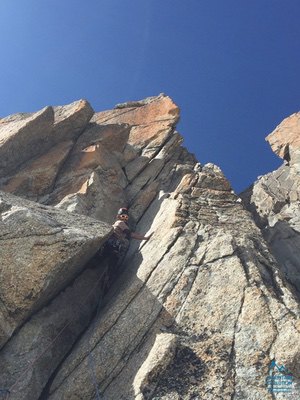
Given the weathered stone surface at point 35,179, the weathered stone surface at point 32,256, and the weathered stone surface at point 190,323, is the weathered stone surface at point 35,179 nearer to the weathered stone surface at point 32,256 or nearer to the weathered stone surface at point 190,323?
the weathered stone surface at point 32,256

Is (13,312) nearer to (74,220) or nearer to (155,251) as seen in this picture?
(74,220)

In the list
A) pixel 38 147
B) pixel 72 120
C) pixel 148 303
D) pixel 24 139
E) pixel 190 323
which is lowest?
pixel 190 323

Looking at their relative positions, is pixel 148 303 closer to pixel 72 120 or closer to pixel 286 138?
pixel 72 120

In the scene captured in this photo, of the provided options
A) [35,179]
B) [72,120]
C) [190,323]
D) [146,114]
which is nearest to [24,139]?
[35,179]

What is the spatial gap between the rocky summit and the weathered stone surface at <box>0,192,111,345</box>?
0.04 m

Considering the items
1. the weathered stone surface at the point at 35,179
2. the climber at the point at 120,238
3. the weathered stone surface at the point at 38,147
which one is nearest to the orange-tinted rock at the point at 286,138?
the weathered stone surface at the point at 38,147

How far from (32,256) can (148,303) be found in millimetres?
4337

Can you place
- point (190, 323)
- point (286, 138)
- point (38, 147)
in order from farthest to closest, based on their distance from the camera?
point (286, 138) → point (38, 147) → point (190, 323)

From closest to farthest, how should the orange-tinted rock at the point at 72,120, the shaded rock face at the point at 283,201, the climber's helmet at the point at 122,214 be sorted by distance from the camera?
the climber's helmet at the point at 122,214, the shaded rock face at the point at 283,201, the orange-tinted rock at the point at 72,120

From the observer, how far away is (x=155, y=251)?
18047 millimetres

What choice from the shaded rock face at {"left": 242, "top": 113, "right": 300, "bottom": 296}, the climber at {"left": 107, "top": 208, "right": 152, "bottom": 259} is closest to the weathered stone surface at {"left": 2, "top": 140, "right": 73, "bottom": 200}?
the climber at {"left": 107, "top": 208, "right": 152, "bottom": 259}

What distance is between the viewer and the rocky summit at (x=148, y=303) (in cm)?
1262

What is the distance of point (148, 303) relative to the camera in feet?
50.4

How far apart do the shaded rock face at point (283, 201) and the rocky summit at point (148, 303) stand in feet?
2.58
